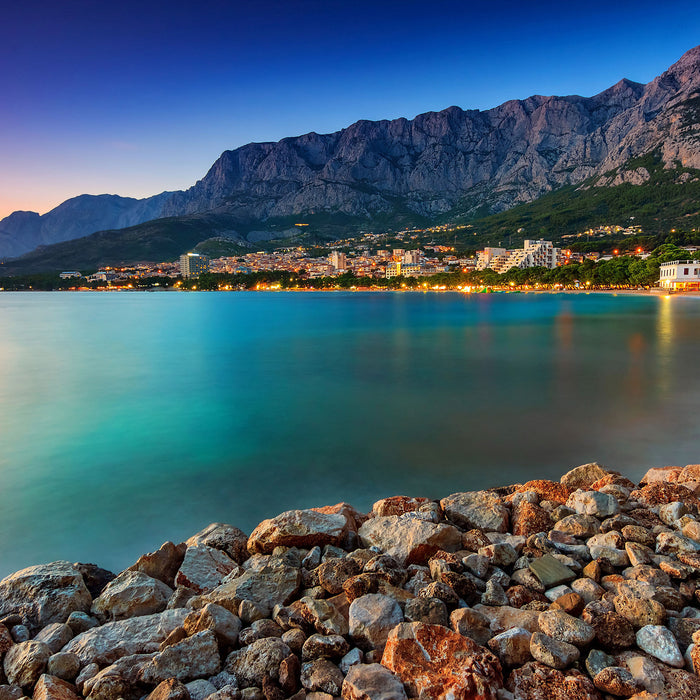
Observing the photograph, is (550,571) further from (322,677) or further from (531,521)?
(322,677)

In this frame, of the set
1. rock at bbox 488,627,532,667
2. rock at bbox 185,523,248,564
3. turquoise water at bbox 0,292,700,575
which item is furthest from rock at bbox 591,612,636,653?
turquoise water at bbox 0,292,700,575

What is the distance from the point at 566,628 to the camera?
2.83m

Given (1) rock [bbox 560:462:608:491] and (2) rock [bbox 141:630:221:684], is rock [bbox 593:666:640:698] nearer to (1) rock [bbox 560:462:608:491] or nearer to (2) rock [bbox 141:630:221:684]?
(2) rock [bbox 141:630:221:684]

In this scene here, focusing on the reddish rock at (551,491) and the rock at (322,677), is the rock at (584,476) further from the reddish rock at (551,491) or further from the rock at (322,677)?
the rock at (322,677)

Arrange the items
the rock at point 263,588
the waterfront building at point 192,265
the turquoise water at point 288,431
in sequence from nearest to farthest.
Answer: the rock at point 263,588 → the turquoise water at point 288,431 → the waterfront building at point 192,265

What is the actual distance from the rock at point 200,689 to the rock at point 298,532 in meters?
1.56

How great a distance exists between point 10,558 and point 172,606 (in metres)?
3.07

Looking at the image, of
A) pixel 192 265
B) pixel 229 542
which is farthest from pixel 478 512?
pixel 192 265

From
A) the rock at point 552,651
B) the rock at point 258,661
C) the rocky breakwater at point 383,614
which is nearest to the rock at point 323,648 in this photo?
the rocky breakwater at point 383,614

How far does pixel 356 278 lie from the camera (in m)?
164

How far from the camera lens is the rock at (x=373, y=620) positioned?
293 centimetres

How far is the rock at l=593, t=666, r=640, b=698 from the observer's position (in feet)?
8.25

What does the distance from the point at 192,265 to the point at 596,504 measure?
205 meters

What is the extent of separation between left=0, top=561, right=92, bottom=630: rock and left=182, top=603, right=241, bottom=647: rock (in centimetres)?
117
